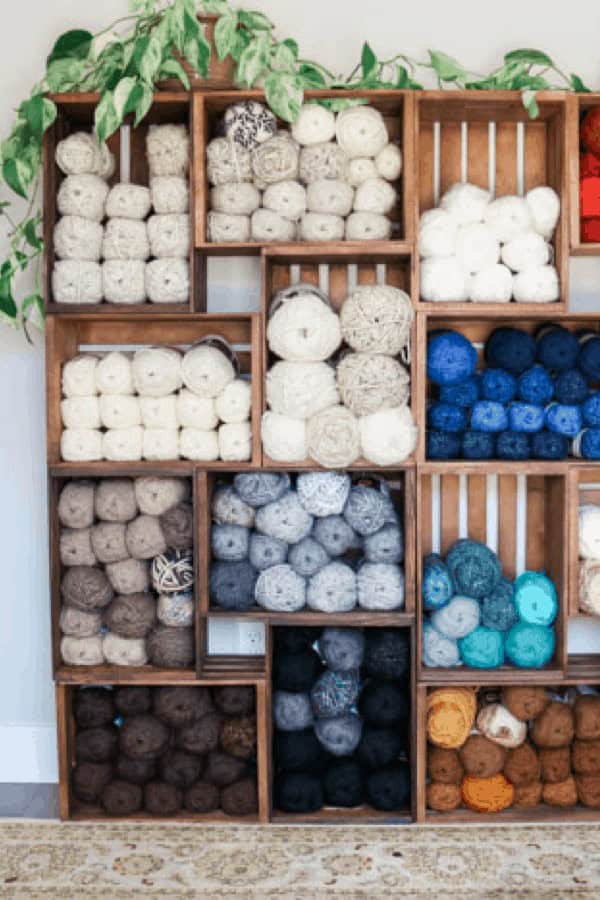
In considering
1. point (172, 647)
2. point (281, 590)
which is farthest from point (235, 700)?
point (281, 590)

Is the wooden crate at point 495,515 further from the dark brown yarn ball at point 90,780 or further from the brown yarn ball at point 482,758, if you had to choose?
the dark brown yarn ball at point 90,780

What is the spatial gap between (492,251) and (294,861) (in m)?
1.57

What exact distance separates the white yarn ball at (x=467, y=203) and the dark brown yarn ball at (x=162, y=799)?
5.46ft

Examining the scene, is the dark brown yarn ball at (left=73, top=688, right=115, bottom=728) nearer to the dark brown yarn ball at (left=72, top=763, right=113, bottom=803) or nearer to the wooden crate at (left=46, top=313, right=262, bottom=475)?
the dark brown yarn ball at (left=72, top=763, right=113, bottom=803)

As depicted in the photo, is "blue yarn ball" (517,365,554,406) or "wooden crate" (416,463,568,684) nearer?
"blue yarn ball" (517,365,554,406)

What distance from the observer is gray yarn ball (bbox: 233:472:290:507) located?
2.26 metres

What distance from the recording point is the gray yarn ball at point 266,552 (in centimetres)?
226

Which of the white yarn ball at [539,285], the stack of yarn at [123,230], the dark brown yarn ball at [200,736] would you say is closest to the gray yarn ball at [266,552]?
the dark brown yarn ball at [200,736]

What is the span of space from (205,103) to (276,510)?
3.43 feet

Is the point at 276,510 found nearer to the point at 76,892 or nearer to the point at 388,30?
the point at 76,892

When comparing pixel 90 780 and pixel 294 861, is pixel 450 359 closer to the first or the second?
pixel 294 861

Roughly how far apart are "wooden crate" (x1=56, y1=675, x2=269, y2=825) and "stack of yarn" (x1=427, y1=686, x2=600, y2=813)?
441mm

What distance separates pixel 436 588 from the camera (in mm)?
2264

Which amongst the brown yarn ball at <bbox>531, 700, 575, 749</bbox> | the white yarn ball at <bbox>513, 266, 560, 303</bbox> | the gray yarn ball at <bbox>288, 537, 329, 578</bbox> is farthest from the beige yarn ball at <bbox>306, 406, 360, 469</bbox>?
the brown yarn ball at <bbox>531, 700, 575, 749</bbox>
